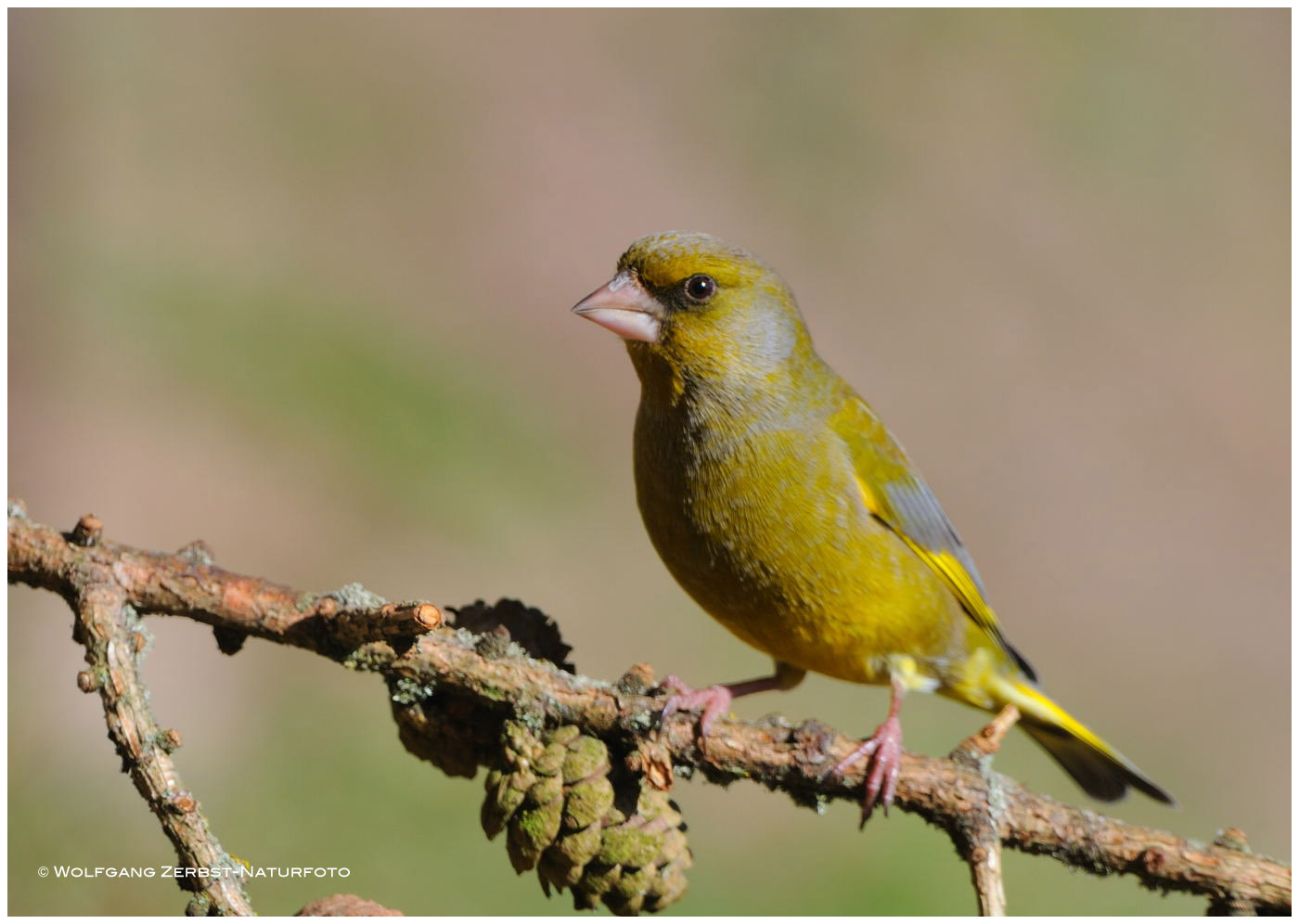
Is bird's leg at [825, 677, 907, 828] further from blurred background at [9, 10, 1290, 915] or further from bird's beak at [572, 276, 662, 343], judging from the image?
blurred background at [9, 10, 1290, 915]

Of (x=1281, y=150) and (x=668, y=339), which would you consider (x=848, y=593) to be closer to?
(x=668, y=339)

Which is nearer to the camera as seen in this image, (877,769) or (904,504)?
(877,769)

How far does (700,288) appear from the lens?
3.94 meters

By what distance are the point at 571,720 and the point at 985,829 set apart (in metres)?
0.90

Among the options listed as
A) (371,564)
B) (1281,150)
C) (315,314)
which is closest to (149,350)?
(315,314)

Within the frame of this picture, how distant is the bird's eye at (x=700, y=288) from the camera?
154 inches

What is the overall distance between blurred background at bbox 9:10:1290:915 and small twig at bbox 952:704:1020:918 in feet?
11.3

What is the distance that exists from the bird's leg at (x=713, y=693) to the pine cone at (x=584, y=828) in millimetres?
221

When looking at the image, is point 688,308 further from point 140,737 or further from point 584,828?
point 140,737

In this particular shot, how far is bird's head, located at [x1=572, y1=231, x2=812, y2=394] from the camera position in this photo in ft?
12.8

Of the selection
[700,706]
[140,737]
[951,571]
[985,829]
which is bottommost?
[985,829]

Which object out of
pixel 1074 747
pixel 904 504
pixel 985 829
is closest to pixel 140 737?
pixel 985 829

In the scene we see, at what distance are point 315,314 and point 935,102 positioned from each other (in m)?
6.40

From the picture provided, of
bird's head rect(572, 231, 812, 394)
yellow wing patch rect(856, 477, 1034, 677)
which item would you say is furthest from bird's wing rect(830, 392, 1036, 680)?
bird's head rect(572, 231, 812, 394)
